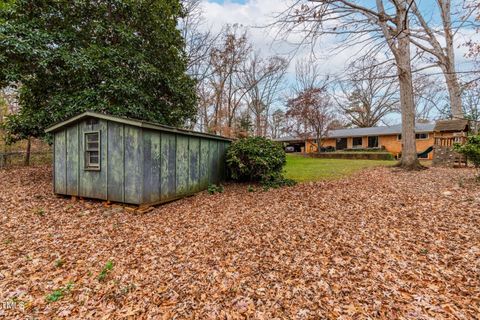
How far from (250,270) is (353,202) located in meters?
3.41

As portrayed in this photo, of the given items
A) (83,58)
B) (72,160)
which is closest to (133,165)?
(72,160)

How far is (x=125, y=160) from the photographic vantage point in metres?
5.70

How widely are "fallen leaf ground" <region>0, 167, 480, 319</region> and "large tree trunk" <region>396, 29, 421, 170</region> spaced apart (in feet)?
12.2

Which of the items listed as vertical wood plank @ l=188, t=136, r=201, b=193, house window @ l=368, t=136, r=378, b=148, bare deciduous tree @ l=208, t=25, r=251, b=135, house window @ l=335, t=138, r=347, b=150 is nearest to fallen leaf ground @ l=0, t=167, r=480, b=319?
vertical wood plank @ l=188, t=136, r=201, b=193

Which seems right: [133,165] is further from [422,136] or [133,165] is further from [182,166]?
[422,136]

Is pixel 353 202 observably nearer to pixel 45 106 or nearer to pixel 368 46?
pixel 368 46

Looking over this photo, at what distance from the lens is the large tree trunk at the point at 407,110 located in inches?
352

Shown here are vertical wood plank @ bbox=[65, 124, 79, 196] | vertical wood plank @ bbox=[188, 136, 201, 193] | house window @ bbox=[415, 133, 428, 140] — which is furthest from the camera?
house window @ bbox=[415, 133, 428, 140]

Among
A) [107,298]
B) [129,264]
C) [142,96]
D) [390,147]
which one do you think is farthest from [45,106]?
[390,147]

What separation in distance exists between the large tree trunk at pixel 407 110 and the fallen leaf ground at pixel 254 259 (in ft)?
12.2

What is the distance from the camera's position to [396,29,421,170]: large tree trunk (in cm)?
894

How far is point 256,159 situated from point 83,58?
6.74 metres

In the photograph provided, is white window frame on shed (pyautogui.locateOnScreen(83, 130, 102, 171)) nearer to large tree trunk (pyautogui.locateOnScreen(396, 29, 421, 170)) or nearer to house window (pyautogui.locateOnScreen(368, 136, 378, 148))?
large tree trunk (pyautogui.locateOnScreen(396, 29, 421, 170))

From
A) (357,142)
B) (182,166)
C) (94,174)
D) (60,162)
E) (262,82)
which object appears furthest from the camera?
(357,142)
